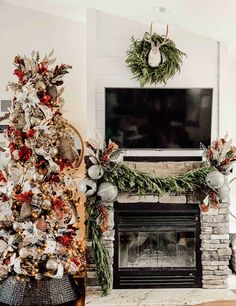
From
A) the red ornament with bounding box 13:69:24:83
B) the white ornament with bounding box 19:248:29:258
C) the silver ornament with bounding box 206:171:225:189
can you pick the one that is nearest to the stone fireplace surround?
the silver ornament with bounding box 206:171:225:189

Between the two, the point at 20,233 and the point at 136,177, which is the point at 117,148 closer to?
the point at 136,177

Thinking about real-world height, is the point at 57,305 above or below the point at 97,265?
below

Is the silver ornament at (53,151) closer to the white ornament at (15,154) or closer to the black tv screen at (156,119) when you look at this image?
the white ornament at (15,154)

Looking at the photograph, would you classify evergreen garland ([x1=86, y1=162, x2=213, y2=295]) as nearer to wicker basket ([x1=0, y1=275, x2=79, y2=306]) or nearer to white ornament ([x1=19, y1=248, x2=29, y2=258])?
wicker basket ([x1=0, y1=275, x2=79, y2=306])

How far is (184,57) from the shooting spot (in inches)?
179

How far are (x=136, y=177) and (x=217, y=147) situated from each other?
796 mm

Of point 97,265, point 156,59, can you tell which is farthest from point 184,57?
point 97,265

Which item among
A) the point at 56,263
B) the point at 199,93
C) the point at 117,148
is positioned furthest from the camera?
the point at 199,93

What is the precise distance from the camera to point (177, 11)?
159 inches

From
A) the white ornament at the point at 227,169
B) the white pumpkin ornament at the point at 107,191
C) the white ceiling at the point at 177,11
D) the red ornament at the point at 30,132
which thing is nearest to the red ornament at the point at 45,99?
the red ornament at the point at 30,132

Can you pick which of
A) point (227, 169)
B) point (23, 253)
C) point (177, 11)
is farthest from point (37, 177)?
point (177, 11)

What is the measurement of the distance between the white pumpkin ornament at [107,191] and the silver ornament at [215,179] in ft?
2.82

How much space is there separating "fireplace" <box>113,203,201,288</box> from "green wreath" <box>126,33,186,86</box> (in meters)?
1.21

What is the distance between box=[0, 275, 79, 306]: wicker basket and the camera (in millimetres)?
3922
